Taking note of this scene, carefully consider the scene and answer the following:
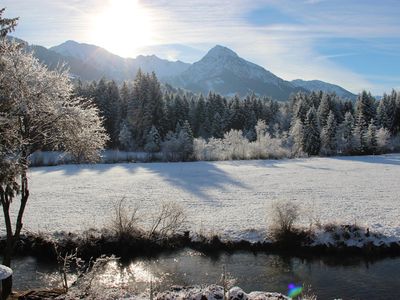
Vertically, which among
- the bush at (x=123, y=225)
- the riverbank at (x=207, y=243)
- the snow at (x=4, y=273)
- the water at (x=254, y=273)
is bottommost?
the water at (x=254, y=273)

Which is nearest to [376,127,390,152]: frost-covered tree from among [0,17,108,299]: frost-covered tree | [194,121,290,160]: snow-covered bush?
[194,121,290,160]: snow-covered bush

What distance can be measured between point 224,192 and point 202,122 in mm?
57389

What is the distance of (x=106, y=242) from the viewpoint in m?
27.5

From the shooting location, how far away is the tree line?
8175cm

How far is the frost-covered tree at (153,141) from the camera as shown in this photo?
81312mm

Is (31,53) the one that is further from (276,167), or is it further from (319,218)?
(276,167)

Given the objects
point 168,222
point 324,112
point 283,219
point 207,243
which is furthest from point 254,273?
point 324,112

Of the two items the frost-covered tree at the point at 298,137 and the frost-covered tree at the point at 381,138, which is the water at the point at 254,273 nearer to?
the frost-covered tree at the point at 298,137

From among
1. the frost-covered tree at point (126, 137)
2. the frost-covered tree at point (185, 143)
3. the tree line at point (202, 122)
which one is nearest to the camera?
the frost-covered tree at point (185, 143)

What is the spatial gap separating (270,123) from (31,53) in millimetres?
95468

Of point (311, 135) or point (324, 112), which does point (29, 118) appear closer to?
point (311, 135)

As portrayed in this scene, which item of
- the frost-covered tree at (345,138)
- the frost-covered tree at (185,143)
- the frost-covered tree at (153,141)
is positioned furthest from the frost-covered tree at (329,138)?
the frost-covered tree at (153,141)

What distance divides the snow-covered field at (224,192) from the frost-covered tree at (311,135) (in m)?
14.1

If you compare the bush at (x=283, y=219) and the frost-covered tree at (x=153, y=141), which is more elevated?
the frost-covered tree at (x=153, y=141)
